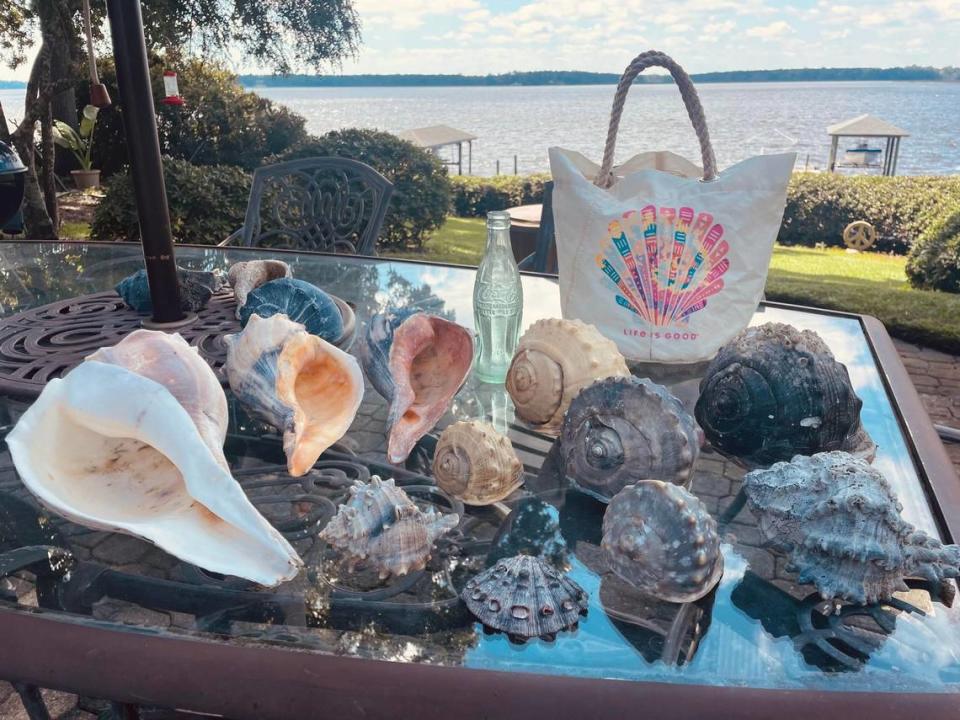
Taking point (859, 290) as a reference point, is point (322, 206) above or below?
above

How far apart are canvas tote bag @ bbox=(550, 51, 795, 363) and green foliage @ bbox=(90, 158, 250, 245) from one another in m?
5.10

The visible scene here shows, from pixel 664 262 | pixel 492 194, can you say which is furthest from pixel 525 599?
pixel 492 194

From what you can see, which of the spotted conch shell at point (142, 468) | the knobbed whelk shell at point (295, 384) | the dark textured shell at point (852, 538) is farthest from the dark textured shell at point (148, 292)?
the dark textured shell at point (852, 538)

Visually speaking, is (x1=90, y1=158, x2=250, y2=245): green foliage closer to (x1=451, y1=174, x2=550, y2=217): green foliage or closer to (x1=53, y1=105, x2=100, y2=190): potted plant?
(x1=53, y1=105, x2=100, y2=190): potted plant

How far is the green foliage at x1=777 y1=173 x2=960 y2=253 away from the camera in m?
10.6

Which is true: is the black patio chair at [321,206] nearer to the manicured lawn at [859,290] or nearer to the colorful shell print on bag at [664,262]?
the colorful shell print on bag at [664,262]

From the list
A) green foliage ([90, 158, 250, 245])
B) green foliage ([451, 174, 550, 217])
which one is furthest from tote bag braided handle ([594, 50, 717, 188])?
green foliage ([451, 174, 550, 217])

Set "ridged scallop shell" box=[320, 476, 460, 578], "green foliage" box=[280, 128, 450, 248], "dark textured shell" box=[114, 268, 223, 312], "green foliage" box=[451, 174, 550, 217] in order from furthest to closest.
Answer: "green foliage" box=[451, 174, 550, 217]
"green foliage" box=[280, 128, 450, 248]
"dark textured shell" box=[114, 268, 223, 312]
"ridged scallop shell" box=[320, 476, 460, 578]

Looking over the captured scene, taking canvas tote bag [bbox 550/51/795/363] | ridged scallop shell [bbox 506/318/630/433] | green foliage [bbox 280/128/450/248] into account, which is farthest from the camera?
green foliage [bbox 280/128/450/248]

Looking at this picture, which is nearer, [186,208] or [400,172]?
[186,208]

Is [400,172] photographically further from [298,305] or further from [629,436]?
[629,436]

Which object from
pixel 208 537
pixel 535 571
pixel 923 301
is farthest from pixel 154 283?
pixel 923 301

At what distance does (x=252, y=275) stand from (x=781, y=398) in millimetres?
1136

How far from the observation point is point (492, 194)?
12391 millimetres
